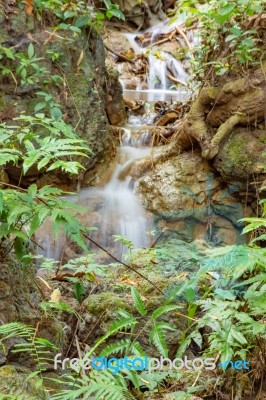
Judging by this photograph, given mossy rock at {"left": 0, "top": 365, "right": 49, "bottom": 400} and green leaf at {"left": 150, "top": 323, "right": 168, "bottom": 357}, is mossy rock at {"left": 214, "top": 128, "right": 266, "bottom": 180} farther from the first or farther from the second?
mossy rock at {"left": 0, "top": 365, "right": 49, "bottom": 400}

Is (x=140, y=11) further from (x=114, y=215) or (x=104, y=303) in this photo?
(x=104, y=303)

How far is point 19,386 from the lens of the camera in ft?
4.98

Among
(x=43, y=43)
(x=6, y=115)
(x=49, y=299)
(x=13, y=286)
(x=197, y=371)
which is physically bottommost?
(x=197, y=371)

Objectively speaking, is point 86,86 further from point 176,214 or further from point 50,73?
point 176,214

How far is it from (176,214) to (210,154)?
3.36 feet

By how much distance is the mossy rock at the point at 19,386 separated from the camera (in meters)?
1.47

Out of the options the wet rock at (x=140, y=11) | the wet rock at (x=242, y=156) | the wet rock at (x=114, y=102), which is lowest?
the wet rock at (x=242, y=156)

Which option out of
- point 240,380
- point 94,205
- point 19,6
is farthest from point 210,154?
point 240,380

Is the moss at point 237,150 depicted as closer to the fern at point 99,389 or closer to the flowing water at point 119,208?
the flowing water at point 119,208

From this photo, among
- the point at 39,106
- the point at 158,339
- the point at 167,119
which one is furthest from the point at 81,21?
the point at 158,339

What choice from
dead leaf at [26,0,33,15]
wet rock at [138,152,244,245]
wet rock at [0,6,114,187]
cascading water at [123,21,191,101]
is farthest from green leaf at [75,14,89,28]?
cascading water at [123,21,191,101]

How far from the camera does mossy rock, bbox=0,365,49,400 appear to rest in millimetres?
1469

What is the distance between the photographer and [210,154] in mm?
5598

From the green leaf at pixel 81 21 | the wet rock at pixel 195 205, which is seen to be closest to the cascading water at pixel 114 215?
the wet rock at pixel 195 205
